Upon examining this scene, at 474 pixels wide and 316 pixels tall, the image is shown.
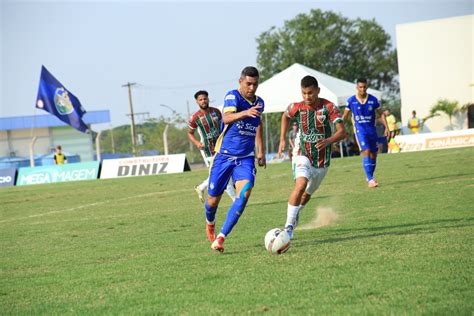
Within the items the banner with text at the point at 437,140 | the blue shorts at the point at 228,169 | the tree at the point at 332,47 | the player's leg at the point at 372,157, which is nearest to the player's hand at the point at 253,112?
the blue shorts at the point at 228,169

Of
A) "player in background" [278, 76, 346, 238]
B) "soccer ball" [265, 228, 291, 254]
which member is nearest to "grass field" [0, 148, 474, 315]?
"soccer ball" [265, 228, 291, 254]

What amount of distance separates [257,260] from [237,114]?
6.28 feet

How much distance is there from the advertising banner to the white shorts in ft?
103

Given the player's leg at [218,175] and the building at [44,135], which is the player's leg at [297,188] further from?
the building at [44,135]

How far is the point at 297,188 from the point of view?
1056 cm

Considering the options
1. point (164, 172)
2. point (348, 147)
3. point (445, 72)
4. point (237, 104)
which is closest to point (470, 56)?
point (445, 72)

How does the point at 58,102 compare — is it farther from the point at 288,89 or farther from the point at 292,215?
the point at 292,215

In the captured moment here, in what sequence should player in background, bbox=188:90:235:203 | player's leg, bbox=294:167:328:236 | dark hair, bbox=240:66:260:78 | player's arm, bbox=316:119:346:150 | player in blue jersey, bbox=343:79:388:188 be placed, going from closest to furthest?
dark hair, bbox=240:66:260:78 < player's arm, bbox=316:119:346:150 < player's leg, bbox=294:167:328:236 < player in background, bbox=188:90:235:203 < player in blue jersey, bbox=343:79:388:188

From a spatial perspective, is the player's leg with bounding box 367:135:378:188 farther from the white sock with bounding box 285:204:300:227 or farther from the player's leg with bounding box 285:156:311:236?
the white sock with bounding box 285:204:300:227

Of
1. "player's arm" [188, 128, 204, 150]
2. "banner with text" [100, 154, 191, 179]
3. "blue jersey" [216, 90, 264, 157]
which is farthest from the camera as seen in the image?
"banner with text" [100, 154, 191, 179]

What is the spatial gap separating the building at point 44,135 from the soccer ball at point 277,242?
270 ft

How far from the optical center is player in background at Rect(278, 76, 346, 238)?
10836 mm

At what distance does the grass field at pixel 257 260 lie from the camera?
6.82 m

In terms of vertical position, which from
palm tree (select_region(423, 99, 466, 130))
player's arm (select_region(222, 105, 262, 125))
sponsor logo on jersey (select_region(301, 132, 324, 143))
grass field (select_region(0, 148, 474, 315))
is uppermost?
player's arm (select_region(222, 105, 262, 125))
